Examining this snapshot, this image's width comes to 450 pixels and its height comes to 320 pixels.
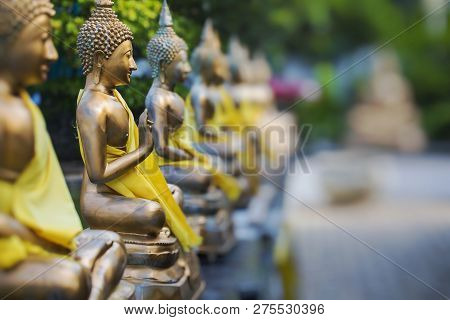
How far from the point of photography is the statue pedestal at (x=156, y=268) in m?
1.09

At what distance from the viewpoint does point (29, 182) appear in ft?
2.48

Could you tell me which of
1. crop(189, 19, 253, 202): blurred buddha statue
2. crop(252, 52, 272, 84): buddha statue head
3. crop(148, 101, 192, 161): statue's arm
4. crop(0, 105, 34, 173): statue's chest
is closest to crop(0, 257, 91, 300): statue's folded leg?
crop(0, 105, 34, 173): statue's chest

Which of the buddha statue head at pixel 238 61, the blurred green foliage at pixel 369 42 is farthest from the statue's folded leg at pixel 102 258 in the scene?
the buddha statue head at pixel 238 61

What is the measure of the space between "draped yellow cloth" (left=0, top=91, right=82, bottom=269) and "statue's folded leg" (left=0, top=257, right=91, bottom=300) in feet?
0.04

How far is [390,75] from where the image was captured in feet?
3.91

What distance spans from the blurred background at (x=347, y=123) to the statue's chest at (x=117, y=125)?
0.05m

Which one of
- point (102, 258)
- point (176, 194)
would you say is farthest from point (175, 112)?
point (102, 258)

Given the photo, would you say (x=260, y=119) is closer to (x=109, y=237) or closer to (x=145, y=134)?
(x=145, y=134)

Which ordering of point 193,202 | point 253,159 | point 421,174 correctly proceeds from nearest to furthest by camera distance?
point 421,174 → point 193,202 → point 253,159

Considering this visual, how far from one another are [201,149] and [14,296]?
803 mm

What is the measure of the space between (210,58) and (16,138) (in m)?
1.02

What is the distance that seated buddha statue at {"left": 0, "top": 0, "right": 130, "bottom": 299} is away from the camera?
28.8 inches
